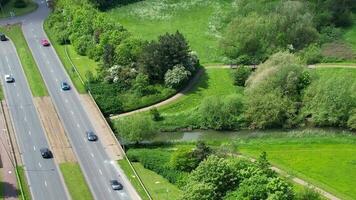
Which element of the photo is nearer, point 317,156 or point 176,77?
point 317,156

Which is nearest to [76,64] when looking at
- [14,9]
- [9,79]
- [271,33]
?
[9,79]

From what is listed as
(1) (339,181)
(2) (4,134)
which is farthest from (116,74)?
(1) (339,181)

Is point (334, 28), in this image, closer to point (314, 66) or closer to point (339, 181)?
point (314, 66)

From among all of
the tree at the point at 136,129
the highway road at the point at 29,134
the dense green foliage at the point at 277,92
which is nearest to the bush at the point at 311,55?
the dense green foliage at the point at 277,92

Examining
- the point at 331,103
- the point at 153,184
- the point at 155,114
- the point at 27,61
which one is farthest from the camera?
the point at 27,61

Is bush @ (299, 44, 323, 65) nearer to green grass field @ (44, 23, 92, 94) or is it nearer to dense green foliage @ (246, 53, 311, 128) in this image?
dense green foliage @ (246, 53, 311, 128)

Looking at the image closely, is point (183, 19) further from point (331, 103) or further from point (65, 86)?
point (331, 103)
